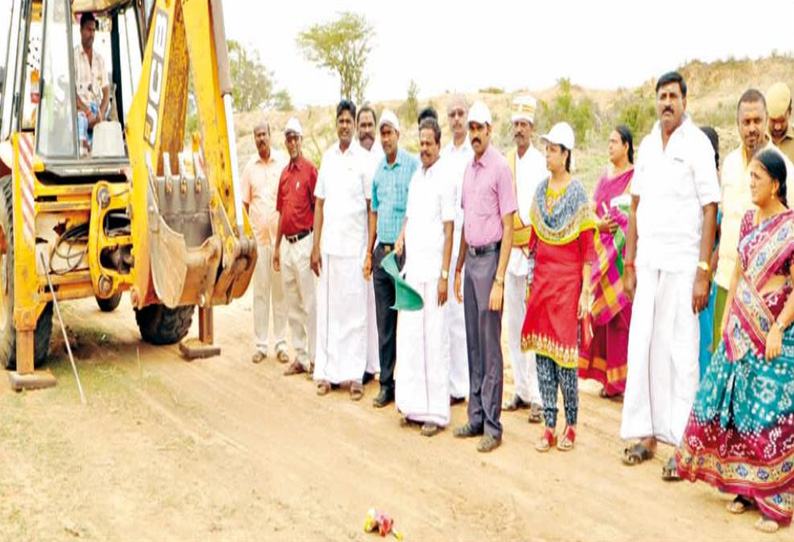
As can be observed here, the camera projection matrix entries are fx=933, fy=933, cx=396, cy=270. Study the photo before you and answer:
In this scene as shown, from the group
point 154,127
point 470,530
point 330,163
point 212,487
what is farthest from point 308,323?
point 470,530

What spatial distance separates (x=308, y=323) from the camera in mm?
7473

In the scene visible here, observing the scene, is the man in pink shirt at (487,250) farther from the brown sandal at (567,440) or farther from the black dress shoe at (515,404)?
the black dress shoe at (515,404)

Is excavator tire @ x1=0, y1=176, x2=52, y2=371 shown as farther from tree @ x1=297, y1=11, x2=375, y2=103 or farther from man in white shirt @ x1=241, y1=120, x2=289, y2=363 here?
tree @ x1=297, y1=11, x2=375, y2=103

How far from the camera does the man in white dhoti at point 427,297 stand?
5.92 metres

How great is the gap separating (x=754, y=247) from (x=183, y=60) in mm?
3803

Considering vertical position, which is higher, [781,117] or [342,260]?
[781,117]

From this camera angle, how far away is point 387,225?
6.43m

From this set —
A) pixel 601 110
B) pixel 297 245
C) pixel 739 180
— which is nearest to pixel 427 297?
pixel 297 245

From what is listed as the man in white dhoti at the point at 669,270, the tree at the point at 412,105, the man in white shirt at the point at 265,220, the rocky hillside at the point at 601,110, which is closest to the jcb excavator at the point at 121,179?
the man in white shirt at the point at 265,220

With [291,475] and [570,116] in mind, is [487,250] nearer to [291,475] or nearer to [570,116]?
[291,475]

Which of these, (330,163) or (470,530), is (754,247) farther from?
(330,163)

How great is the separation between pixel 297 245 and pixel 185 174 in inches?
49.0

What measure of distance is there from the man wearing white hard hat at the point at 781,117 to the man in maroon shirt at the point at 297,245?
338cm

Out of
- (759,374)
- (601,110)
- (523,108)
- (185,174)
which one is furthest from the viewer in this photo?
(601,110)
